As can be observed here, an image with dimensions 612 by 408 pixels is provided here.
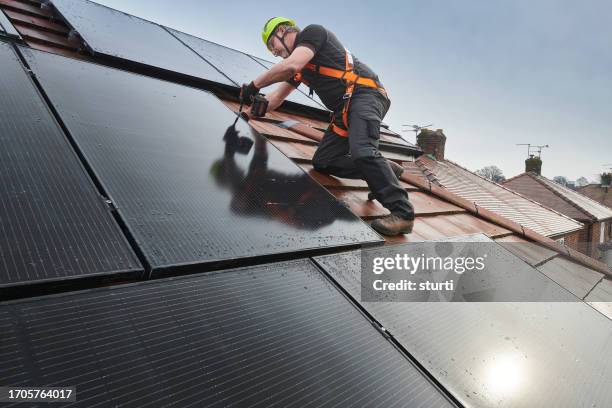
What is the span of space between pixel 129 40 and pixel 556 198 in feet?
89.1

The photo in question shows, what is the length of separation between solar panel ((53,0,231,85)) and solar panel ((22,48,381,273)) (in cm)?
74

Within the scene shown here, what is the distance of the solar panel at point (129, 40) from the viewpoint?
10.8 feet

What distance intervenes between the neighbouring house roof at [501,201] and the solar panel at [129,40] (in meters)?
8.11

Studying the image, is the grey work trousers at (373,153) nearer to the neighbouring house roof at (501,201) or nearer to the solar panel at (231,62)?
the solar panel at (231,62)

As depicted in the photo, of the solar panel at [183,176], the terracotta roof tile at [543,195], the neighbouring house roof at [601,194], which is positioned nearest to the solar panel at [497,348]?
the solar panel at [183,176]

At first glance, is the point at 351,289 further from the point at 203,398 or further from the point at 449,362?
the point at 203,398

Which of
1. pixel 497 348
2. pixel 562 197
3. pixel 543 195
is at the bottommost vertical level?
pixel 543 195

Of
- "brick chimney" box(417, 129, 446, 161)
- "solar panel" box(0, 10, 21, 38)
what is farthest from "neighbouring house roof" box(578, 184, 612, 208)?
"solar panel" box(0, 10, 21, 38)

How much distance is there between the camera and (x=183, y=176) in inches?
71.2

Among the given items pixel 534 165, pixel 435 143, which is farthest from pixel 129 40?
pixel 534 165

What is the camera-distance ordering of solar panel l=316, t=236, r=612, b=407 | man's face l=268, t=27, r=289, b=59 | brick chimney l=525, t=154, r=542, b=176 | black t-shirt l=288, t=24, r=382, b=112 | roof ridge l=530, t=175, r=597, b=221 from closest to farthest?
solar panel l=316, t=236, r=612, b=407 < black t-shirt l=288, t=24, r=382, b=112 < man's face l=268, t=27, r=289, b=59 < roof ridge l=530, t=175, r=597, b=221 < brick chimney l=525, t=154, r=542, b=176

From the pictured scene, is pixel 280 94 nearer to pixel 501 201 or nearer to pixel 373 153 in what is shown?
pixel 373 153

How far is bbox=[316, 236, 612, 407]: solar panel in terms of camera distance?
1383 millimetres

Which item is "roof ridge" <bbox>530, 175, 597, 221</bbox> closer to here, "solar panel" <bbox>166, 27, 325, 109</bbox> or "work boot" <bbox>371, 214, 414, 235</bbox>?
"solar panel" <bbox>166, 27, 325, 109</bbox>
